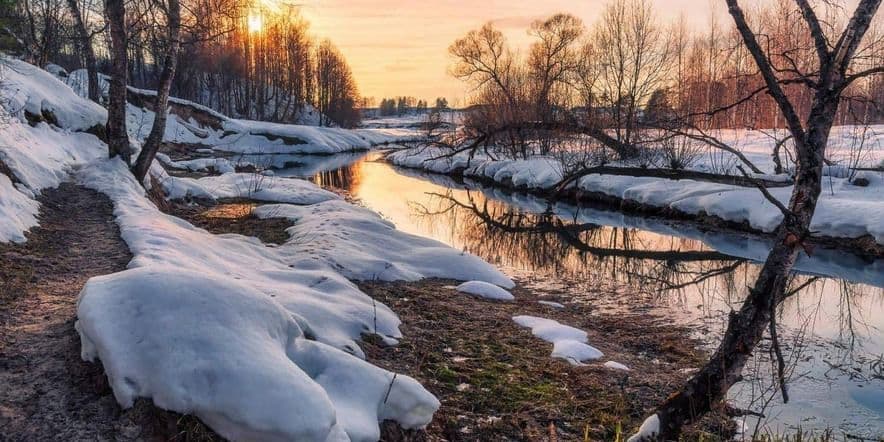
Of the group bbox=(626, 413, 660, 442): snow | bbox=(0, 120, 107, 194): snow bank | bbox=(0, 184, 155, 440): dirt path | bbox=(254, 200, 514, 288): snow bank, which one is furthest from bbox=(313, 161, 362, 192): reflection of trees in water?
bbox=(626, 413, 660, 442): snow

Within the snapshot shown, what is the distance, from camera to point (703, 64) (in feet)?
100

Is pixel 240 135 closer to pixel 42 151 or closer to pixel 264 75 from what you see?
pixel 264 75

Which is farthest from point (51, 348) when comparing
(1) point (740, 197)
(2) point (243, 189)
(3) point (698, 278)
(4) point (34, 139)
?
(1) point (740, 197)

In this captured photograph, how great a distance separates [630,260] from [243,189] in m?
9.97

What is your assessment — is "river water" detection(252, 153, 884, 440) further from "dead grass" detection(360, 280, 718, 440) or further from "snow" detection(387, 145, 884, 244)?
"dead grass" detection(360, 280, 718, 440)

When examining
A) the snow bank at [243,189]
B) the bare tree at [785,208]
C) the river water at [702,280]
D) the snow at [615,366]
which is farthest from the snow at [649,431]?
the snow bank at [243,189]

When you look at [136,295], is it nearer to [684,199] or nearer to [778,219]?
[778,219]

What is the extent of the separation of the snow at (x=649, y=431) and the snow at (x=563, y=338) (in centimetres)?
177

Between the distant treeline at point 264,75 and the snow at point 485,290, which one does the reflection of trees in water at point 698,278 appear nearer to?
the snow at point 485,290

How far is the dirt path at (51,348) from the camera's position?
9.09 feet

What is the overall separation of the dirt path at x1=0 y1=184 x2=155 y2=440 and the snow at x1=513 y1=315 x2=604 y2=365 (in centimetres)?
401

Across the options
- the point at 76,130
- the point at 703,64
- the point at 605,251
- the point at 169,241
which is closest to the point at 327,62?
the point at 703,64

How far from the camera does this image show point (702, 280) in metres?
8.45

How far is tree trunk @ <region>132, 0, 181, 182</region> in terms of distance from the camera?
31.0 ft
